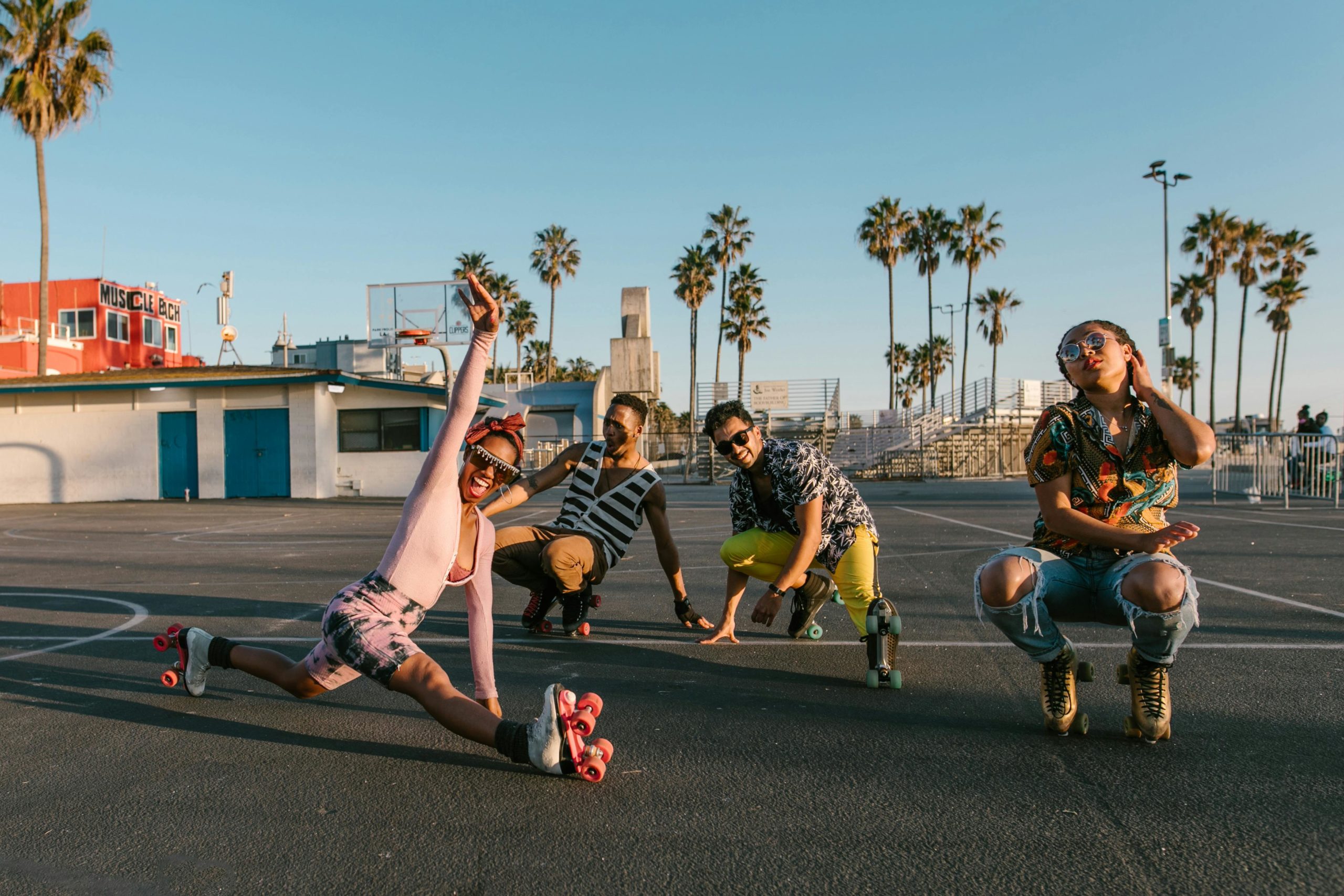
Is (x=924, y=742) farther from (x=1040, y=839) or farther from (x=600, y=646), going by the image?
(x=600, y=646)

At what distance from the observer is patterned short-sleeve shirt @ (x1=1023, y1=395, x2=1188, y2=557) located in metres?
3.59

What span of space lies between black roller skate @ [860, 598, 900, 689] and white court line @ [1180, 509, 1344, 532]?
10599 millimetres

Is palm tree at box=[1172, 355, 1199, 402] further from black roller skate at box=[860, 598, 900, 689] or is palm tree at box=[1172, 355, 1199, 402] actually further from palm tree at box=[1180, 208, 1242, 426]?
black roller skate at box=[860, 598, 900, 689]

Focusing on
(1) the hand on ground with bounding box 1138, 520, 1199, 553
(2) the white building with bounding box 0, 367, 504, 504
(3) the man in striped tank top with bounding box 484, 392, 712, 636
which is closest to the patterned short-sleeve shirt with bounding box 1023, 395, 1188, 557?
(1) the hand on ground with bounding box 1138, 520, 1199, 553

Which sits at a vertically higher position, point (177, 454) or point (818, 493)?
point (818, 493)

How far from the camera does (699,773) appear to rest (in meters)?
3.32

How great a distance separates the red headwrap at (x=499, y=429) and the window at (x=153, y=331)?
5171 cm

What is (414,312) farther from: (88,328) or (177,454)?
(88,328)

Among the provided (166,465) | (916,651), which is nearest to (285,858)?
(916,651)

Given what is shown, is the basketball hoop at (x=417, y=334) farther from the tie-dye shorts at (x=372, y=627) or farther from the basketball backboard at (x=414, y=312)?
the tie-dye shorts at (x=372, y=627)

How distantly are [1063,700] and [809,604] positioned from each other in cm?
217

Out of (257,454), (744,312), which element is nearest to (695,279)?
(744,312)

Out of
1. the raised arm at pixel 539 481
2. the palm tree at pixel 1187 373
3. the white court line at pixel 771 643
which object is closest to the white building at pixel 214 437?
the white court line at pixel 771 643

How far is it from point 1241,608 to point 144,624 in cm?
753
